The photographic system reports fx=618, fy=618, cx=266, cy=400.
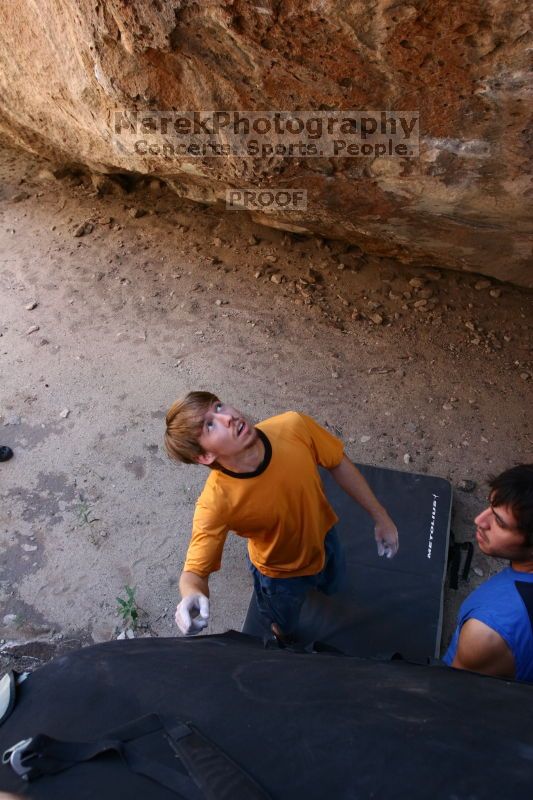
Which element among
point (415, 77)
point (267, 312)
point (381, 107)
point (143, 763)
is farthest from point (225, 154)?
point (143, 763)

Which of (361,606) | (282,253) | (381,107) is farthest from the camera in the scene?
(282,253)

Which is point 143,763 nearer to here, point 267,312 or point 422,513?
point 422,513

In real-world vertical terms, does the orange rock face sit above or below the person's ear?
above

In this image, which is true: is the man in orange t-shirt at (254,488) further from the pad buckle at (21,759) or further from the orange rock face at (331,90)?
the orange rock face at (331,90)

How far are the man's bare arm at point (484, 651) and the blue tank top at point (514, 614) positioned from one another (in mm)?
13

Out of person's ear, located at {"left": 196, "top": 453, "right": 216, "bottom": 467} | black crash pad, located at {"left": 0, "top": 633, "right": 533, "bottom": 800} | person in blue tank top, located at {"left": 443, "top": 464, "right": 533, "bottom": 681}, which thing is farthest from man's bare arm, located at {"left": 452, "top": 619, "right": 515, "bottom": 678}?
person's ear, located at {"left": 196, "top": 453, "right": 216, "bottom": 467}


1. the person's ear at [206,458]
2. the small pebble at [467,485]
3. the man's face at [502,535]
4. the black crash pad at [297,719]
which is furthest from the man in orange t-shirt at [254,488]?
the small pebble at [467,485]

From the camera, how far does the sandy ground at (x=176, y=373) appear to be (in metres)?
Answer: 3.01

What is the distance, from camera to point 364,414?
11.7 ft

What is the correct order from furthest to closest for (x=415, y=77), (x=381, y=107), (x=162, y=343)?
(x=162, y=343), (x=381, y=107), (x=415, y=77)

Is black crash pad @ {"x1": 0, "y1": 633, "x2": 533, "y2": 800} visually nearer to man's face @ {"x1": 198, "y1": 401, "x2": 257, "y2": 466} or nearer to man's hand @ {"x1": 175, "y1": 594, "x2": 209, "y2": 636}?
man's hand @ {"x1": 175, "y1": 594, "x2": 209, "y2": 636}

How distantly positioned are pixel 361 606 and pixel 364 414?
120 cm

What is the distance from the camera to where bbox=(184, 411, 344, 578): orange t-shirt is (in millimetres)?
1876

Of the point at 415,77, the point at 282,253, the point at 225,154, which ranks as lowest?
the point at 282,253
